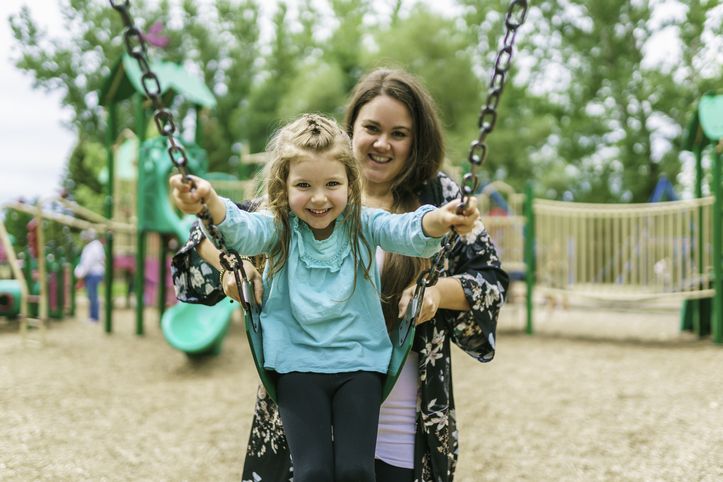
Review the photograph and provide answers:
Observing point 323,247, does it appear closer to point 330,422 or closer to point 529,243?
point 330,422

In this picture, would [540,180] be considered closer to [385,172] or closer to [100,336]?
[100,336]

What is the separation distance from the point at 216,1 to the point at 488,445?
30.0m

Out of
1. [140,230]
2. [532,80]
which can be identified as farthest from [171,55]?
[140,230]

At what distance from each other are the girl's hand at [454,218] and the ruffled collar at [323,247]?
0.89 feet

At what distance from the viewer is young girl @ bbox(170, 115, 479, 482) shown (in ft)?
5.07

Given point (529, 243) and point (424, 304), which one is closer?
point (424, 304)

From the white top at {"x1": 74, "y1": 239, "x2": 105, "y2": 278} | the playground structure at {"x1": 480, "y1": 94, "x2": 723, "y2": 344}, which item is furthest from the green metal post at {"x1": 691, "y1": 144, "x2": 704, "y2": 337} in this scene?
the white top at {"x1": 74, "y1": 239, "x2": 105, "y2": 278}

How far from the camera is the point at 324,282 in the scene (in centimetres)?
168

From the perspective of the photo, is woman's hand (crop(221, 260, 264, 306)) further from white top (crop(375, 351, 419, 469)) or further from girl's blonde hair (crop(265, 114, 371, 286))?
white top (crop(375, 351, 419, 469))

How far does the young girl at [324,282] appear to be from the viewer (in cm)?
155

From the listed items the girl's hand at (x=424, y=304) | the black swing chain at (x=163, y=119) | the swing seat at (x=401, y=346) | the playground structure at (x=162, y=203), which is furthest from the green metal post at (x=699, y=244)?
the black swing chain at (x=163, y=119)

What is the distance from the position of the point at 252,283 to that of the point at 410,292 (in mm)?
398

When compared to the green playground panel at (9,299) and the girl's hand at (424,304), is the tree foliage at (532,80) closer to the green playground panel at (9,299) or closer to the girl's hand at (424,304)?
the green playground panel at (9,299)

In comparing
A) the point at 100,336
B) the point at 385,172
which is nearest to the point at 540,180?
the point at 100,336
